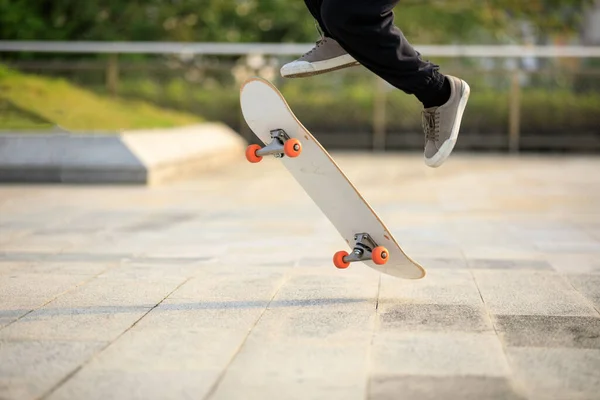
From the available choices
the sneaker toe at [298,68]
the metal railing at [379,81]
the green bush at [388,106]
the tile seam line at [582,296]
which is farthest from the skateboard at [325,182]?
the green bush at [388,106]

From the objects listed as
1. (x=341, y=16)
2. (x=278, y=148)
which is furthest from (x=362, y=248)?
(x=341, y=16)

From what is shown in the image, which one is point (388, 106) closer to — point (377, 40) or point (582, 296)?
point (582, 296)

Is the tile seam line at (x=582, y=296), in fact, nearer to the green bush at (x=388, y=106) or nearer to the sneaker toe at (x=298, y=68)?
the sneaker toe at (x=298, y=68)

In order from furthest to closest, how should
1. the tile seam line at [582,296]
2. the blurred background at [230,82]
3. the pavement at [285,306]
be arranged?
1. the blurred background at [230,82]
2. the tile seam line at [582,296]
3. the pavement at [285,306]

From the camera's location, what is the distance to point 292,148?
3809mm

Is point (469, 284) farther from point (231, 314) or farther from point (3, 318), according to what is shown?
point (3, 318)

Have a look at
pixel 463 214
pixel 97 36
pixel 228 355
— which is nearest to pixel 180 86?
pixel 97 36

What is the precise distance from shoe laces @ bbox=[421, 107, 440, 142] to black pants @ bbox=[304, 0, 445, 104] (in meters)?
0.18

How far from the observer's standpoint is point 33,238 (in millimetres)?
5777

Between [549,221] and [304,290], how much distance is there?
3.49m

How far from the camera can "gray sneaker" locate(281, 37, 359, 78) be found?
3.90 m

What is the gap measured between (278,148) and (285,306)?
27.5 inches

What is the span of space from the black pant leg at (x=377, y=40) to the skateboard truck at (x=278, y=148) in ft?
1.51

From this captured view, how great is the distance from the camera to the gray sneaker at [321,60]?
3904 millimetres
